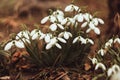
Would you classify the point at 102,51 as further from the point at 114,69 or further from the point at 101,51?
the point at 114,69

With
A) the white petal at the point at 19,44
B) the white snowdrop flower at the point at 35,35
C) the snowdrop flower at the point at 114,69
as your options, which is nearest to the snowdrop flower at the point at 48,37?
the white snowdrop flower at the point at 35,35

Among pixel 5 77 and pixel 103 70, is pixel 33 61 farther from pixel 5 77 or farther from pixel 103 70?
pixel 103 70

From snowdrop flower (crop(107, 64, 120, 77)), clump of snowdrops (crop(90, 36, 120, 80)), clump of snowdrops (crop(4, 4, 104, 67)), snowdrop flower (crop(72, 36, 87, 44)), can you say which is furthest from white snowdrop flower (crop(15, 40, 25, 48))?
snowdrop flower (crop(107, 64, 120, 77))

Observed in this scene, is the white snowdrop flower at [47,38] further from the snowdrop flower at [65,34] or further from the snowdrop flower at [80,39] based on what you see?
the snowdrop flower at [80,39]

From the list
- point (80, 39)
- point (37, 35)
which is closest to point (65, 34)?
point (80, 39)

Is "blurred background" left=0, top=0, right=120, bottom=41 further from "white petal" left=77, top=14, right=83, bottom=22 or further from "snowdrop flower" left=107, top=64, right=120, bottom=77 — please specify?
"snowdrop flower" left=107, top=64, right=120, bottom=77
